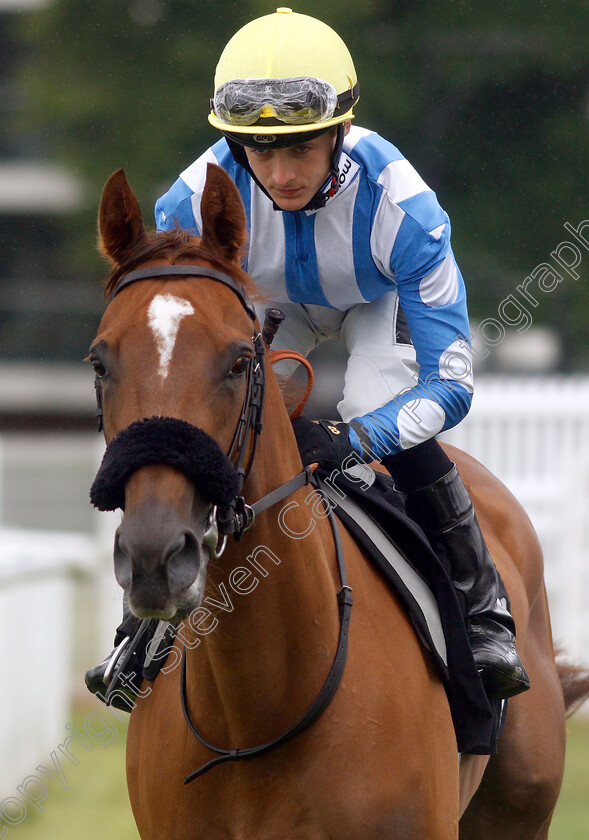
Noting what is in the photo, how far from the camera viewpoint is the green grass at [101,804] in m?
6.00

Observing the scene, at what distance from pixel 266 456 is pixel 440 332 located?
2.69ft

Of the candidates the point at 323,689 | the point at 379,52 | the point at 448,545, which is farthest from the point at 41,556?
the point at 379,52

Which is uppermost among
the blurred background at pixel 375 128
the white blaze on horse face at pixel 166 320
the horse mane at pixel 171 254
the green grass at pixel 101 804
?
the blurred background at pixel 375 128

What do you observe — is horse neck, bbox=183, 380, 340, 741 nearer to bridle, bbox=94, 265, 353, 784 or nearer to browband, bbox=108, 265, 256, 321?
bridle, bbox=94, 265, 353, 784

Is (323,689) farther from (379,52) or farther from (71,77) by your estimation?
(71,77)

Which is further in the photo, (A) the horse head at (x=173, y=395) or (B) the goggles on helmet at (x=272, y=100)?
(B) the goggles on helmet at (x=272, y=100)

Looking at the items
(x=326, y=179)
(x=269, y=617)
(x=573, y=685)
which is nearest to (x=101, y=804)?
(x=573, y=685)

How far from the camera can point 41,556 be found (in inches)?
261

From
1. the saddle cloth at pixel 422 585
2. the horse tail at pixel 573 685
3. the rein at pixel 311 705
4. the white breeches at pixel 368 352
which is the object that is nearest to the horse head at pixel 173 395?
the rein at pixel 311 705

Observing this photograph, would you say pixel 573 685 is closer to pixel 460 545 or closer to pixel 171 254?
pixel 460 545

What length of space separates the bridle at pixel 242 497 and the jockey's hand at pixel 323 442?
0.47ft

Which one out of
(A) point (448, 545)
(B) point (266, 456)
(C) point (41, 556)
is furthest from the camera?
(C) point (41, 556)

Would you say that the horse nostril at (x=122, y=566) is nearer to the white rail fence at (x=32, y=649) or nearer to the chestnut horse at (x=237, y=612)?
the chestnut horse at (x=237, y=612)

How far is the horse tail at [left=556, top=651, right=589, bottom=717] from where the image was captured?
4.64 meters
